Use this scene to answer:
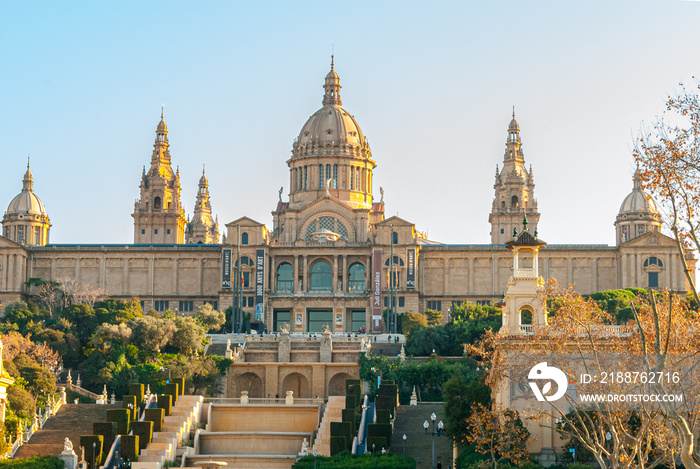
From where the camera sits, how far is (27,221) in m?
137

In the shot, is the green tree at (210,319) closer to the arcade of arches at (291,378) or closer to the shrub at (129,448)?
the arcade of arches at (291,378)

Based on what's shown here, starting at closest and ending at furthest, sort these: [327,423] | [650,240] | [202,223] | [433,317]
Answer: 1. [327,423]
2. [433,317]
3. [650,240]
4. [202,223]

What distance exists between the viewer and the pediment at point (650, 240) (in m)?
123

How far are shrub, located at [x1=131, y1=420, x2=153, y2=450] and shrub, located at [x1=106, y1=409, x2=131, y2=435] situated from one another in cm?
45

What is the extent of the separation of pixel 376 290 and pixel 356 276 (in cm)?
649

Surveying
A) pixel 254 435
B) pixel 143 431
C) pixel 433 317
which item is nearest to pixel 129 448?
pixel 143 431

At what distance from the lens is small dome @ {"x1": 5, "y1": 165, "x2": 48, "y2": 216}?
452ft

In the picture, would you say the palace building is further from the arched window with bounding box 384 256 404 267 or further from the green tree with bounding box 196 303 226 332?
the green tree with bounding box 196 303 226 332

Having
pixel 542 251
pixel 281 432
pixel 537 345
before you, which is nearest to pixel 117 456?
pixel 281 432

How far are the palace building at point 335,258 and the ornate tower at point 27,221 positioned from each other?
0.18 m

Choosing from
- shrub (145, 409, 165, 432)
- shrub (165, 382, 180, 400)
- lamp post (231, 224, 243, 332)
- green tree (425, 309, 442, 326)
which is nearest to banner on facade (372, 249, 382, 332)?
green tree (425, 309, 442, 326)

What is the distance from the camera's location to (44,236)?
13800cm

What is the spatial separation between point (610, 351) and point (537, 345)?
5468mm

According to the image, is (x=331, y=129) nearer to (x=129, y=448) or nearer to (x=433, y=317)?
(x=433, y=317)
